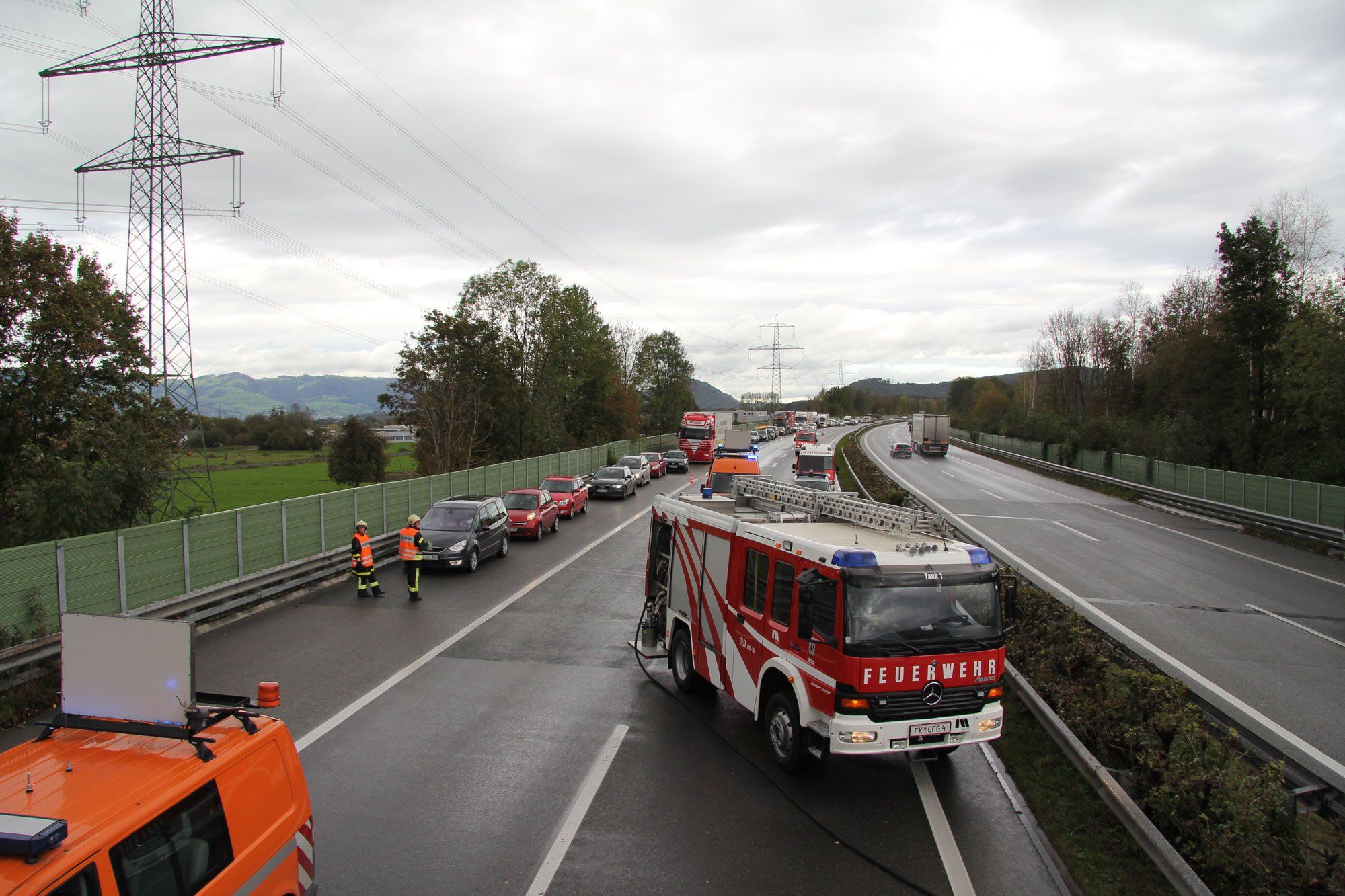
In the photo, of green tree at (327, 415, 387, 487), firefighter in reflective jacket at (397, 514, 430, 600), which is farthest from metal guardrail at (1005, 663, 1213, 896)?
green tree at (327, 415, 387, 487)

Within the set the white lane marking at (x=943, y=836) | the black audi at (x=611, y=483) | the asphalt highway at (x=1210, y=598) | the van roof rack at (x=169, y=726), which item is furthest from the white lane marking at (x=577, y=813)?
the black audi at (x=611, y=483)

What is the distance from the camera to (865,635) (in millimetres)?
6770

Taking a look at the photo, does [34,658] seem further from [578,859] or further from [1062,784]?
[1062,784]

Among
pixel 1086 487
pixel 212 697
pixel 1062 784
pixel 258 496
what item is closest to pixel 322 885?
pixel 212 697

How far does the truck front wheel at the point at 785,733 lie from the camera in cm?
744

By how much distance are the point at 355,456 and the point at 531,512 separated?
38391 mm

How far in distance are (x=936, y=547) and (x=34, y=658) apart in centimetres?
1113

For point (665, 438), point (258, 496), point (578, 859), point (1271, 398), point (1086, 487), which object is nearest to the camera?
point (578, 859)

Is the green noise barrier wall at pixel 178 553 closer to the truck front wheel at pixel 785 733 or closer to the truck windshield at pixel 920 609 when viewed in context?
the truck front wheel at pixel 785 733

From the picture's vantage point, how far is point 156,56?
20.4 m

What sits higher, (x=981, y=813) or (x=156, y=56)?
(x=156, y=56)

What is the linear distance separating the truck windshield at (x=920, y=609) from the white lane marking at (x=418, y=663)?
5917 mm

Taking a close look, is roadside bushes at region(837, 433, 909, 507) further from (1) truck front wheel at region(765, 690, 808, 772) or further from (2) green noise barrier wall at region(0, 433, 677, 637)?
(1) truck front wheel at region(765, 690, 808, 772)

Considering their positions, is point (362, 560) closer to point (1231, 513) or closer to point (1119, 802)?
point (1119, 802)
